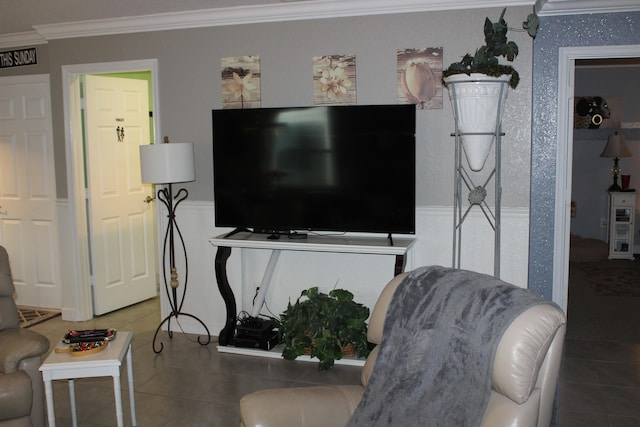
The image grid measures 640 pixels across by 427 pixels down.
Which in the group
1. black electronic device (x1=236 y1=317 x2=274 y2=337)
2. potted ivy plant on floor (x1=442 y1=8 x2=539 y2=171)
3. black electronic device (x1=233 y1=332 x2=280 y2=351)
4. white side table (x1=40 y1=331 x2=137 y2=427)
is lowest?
black electronic device (x1=233 y1=332 x2=280 y2=351)

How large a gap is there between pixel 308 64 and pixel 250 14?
1.88 feet

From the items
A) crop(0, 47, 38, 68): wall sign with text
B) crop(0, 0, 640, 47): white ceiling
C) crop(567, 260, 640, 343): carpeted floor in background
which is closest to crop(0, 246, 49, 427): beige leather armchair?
crop(0, 0, 640, 47): white ceiling

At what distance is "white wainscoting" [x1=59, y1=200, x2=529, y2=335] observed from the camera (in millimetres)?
4383

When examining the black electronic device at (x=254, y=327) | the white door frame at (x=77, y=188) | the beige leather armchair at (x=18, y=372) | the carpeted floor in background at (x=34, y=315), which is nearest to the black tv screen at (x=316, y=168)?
the black electronic device at (x=254, y=327)

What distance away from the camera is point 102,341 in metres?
3.15

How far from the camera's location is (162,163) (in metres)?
4.42

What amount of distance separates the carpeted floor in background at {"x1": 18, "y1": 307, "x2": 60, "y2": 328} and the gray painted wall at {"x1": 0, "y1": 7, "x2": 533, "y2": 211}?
1.65 metres

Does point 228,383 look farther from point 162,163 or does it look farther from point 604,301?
point 604,301

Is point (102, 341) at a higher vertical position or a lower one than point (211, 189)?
lower

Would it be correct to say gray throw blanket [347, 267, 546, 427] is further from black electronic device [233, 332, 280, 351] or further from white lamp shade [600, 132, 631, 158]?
white lamp shade [600, 132, 631, 158]

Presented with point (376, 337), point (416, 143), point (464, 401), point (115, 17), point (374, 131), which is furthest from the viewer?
point (115, 17)

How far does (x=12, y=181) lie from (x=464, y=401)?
196 inches

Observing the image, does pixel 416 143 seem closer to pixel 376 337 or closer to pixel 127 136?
pixel 376 337

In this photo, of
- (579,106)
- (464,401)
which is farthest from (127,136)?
(579,106)
